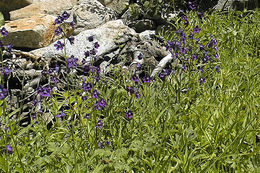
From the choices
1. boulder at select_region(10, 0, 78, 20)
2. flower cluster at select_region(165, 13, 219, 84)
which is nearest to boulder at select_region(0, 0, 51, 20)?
boulder at select_region(10, 0, 78, 20)

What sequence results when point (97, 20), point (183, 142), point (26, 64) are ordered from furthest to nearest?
point (97, 20), point (26, 64), point (183, 142)

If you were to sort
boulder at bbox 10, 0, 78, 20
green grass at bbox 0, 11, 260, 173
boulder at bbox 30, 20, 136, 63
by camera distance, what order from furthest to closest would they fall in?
boulder at bbox 10, 0, 78, 20 < boulder at bbox 30, 20, 136, 63 < green grass at bbox 0, 11, 260, 173

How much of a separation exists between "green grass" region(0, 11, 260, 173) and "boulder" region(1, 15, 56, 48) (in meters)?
2.20

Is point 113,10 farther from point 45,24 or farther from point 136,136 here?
point 136,136

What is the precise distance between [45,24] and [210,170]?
4.05 meters

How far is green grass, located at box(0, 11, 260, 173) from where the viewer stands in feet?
7.39

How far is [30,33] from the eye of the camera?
5.36 metres

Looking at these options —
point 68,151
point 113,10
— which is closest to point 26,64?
point 113,10

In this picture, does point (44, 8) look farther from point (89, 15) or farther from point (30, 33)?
point (30, 33)

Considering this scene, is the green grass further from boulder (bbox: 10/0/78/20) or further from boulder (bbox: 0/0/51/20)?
boulder (bbox: 0/0/51/20)

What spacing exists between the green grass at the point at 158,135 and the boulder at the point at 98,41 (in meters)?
1.44

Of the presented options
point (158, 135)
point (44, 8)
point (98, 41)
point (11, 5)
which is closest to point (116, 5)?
point (44, 8)

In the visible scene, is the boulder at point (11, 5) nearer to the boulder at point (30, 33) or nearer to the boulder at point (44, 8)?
the boulder at point (44, 8)

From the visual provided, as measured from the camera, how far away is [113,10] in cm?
A: 648
